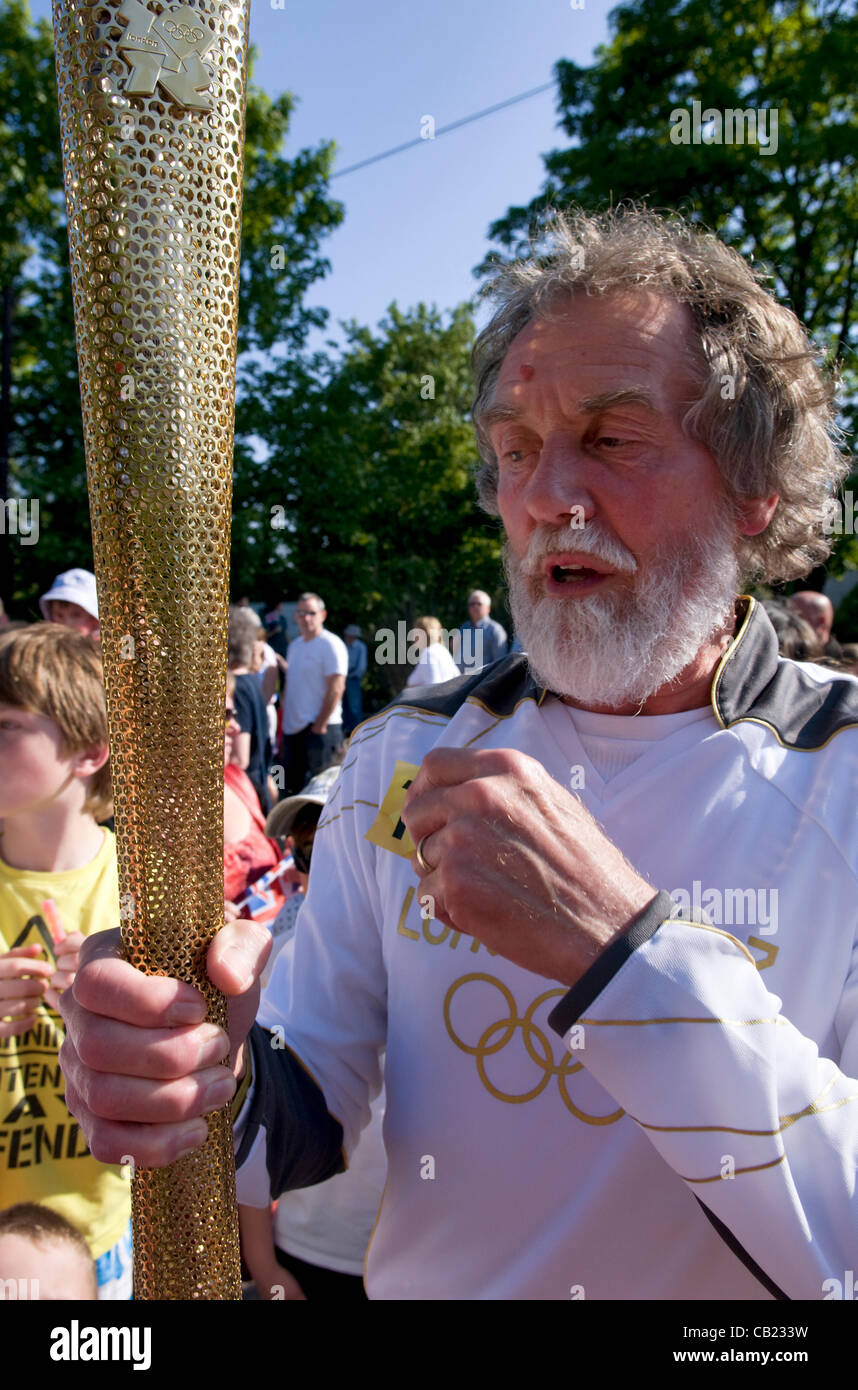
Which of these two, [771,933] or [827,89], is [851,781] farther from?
[827,89]

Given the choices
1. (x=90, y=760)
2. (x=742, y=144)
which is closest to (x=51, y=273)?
(x=742, y=144)

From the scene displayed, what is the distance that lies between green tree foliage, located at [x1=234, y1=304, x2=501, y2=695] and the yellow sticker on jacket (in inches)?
368

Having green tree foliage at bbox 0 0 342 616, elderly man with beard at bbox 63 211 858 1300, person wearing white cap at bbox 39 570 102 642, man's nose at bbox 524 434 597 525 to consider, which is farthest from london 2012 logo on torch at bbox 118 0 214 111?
green tree foliage at bbox 0 0 342 616

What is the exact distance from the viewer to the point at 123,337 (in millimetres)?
835

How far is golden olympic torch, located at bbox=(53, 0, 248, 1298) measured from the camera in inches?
32.6

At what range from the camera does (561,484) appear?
1.60 metres

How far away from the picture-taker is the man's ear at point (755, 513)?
182 centimetres

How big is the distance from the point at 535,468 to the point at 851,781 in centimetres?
71

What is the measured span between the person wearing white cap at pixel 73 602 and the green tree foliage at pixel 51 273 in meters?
9.58

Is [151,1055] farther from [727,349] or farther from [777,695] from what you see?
[727,349]

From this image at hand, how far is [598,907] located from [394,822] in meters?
0.57
